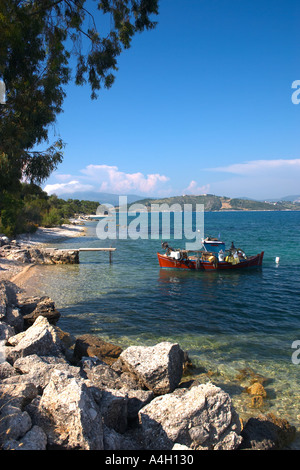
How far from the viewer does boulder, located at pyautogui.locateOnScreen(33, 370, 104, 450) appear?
5367mm

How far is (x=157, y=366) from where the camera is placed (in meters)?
8.57

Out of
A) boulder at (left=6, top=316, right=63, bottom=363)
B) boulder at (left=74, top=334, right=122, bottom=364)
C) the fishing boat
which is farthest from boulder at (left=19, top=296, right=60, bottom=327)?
the fishing boat

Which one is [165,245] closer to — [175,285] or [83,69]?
[175,285]

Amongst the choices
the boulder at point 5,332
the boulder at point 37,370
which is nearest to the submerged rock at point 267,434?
the boulder at point 37,370

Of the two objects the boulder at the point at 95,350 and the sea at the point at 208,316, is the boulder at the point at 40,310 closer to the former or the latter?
the sea at the point at 208,316

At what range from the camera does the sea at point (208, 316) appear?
1080cm

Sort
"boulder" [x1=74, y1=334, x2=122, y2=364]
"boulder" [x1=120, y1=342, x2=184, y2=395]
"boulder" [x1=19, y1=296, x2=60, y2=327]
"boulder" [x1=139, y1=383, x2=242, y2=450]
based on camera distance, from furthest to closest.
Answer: "boulder" [x1=19, y1=296, x2=60, y2=327] < "boulder" [x1=74, y1=334, x2=122, y2=364] < "boulder" [x1=120, y1=342, x2=184, y2=395] < "boulder" [x1=139, y1=383, x2=242, y2=450]

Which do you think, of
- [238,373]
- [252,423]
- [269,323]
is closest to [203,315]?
[269,323]

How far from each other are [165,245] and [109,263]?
7.66 meters

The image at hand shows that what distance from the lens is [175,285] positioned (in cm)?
2531

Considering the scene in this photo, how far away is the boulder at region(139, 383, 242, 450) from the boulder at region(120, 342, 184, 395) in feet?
5.27

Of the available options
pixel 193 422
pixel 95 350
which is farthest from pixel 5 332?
pixel 193 422

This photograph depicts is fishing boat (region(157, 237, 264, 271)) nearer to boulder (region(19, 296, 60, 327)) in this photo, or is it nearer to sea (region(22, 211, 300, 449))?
sea (region(22, 211, 300, 449))

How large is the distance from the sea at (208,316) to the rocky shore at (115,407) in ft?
4.59
